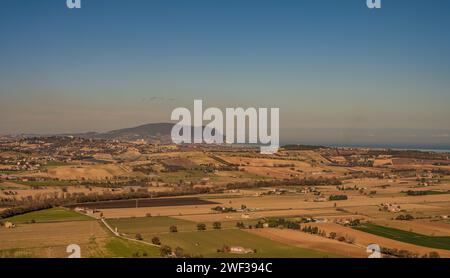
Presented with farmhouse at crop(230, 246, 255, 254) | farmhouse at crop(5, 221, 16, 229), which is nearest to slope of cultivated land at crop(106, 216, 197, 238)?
farmhouse at crop(5, 221, 16, 229)

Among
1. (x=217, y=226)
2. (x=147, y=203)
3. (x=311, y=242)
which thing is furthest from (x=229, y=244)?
(x=147, y=203)

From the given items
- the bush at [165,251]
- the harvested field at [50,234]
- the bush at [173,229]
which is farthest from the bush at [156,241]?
the bush at [173,229]

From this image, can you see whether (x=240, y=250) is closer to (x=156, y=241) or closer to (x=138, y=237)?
(x=156, y=241)

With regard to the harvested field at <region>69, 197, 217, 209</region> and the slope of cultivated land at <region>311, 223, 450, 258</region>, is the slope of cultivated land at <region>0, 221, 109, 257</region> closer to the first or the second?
the harvested field at <region>69, 197, 217, 209</region>

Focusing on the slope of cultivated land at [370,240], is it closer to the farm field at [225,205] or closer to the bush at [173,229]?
the farm field at [225,205]
